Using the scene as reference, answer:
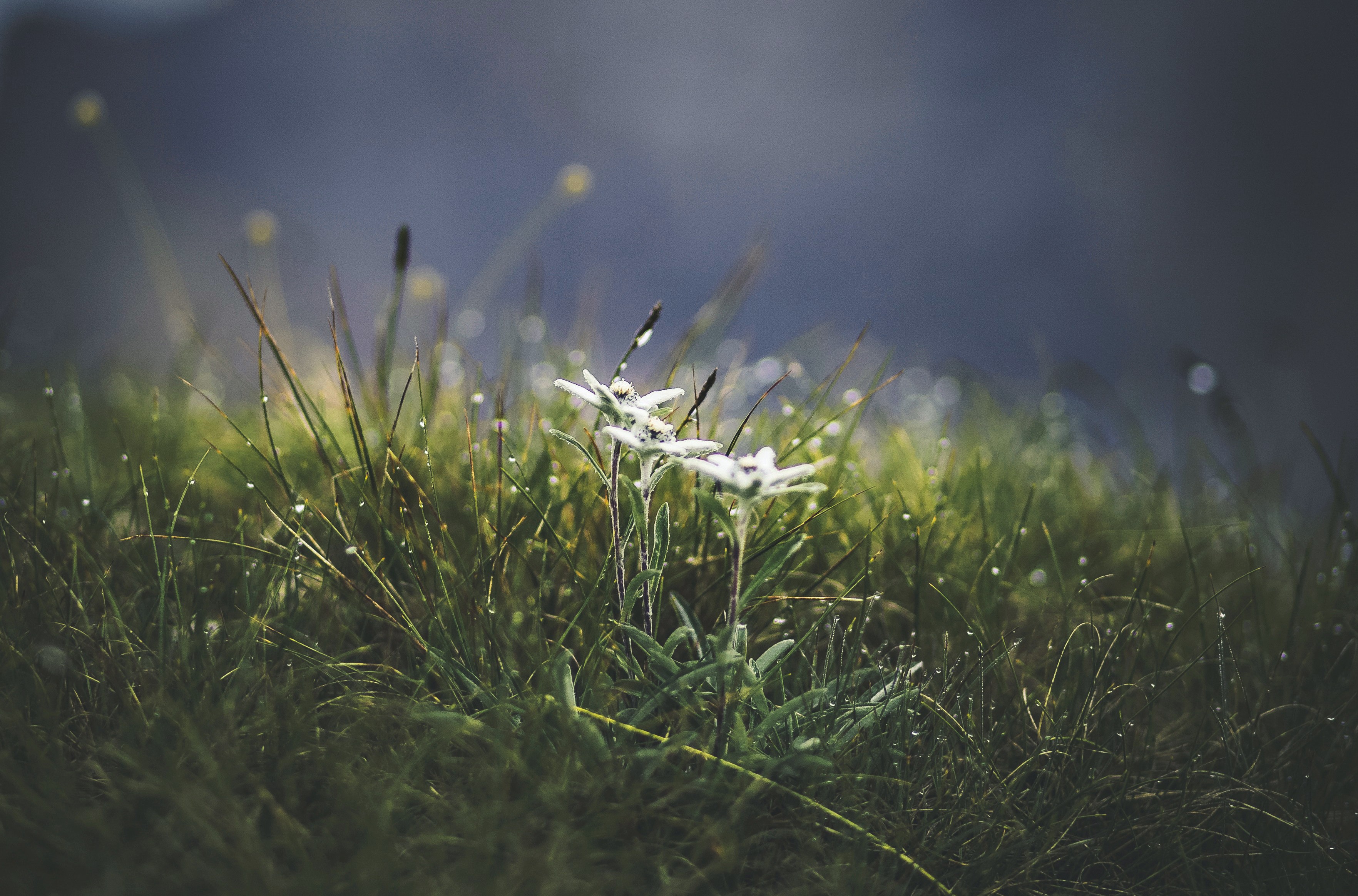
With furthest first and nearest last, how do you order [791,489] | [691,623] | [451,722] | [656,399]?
[691,623] < [656,399] < [451,722] < [791,489]

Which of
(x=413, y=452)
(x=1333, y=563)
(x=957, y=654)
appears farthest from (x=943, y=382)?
(x=413, y=452)

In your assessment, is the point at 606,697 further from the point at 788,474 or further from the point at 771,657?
the point at 788,474

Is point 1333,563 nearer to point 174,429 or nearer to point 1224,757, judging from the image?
Answer: point 1224,757

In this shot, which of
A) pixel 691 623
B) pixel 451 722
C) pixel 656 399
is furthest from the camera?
pixel 691 623

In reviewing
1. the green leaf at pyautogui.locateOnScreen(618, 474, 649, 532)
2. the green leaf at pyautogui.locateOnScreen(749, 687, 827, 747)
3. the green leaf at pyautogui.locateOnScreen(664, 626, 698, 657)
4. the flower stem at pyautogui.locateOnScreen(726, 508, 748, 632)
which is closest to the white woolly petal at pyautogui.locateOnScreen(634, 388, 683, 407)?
A: the green leaf at pyautogui.locateOnScreen(618, 474, 649, 532)

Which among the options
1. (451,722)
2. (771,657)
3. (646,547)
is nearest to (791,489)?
(646,547)

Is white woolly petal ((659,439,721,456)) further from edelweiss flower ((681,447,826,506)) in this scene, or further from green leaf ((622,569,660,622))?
green leaf ((622,569,660,622))
